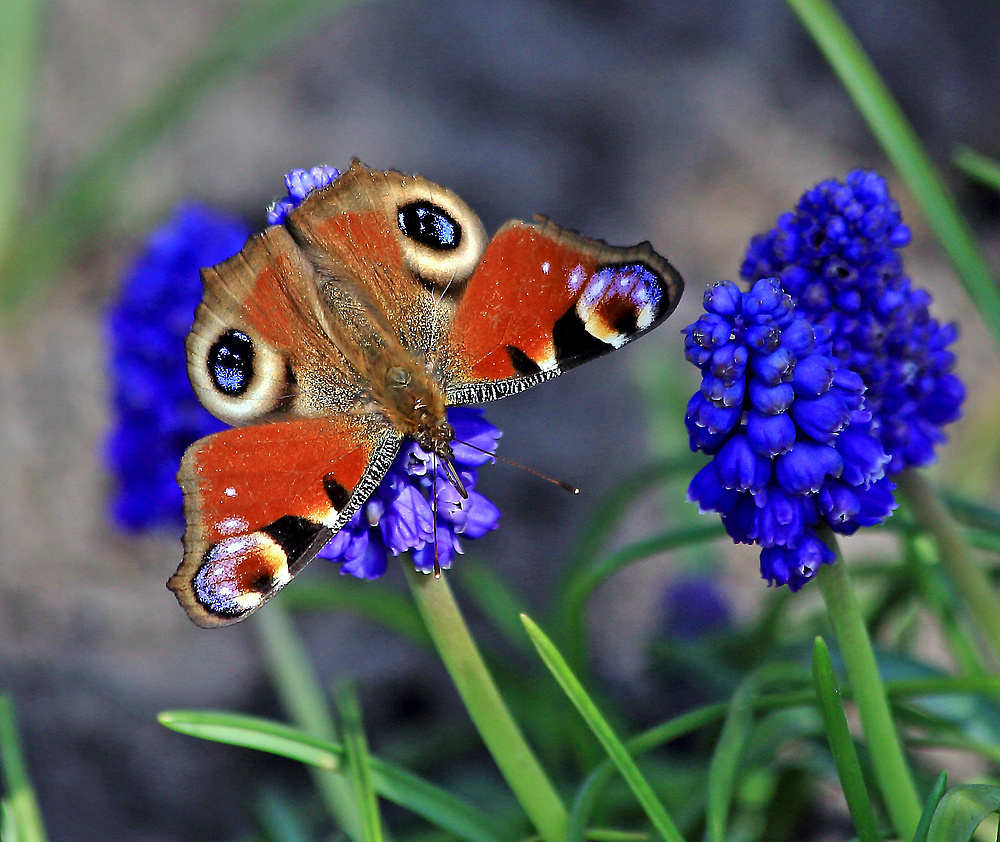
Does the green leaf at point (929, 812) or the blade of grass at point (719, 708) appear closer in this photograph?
the green leaf at point (929, 812)

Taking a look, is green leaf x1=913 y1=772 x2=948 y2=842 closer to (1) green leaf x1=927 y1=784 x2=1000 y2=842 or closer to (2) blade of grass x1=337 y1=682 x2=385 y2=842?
(1) green leaf x1=927 y1=784 x2=1000 y2=842

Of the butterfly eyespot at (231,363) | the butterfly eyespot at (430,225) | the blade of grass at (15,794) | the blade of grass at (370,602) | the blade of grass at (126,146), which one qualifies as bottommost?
the blade of grass at (15,794)

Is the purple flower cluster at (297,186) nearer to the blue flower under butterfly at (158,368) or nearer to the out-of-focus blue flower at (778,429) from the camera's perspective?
the blue flower under butterfly at (158,368)

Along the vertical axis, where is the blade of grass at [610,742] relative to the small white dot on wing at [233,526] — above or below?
below

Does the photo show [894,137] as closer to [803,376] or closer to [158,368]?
[803,376]

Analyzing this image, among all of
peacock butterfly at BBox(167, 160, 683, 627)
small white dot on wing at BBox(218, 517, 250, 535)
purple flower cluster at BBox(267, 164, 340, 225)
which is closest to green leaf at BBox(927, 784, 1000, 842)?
peacock butterfly at BBox(167, 160, 683, 627)

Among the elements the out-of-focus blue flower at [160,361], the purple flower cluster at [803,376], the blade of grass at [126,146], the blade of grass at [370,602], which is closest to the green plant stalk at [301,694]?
the blade of grass at [370,602]
